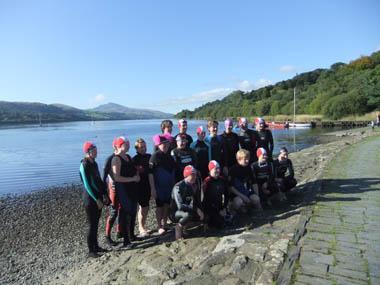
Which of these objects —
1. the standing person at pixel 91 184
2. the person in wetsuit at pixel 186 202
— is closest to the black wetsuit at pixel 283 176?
the person in wetsuit at pixel 186 202

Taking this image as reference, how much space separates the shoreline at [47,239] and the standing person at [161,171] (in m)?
0.98

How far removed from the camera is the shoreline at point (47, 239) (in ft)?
21.7

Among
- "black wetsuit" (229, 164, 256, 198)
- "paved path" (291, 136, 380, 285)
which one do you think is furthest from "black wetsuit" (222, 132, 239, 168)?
"paved path" (291, 136, 380, 285)

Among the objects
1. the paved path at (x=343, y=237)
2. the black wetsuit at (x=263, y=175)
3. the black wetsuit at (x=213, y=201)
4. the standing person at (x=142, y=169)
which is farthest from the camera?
the black wetsuit at (x=263, y=175)

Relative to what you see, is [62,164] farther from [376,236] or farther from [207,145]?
[376,236]

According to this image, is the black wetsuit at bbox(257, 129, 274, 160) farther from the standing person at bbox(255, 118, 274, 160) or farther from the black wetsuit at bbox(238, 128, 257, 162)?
the black wetsuit at bbox(238, 128, 257, 162)

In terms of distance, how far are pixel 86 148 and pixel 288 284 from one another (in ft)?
13.3

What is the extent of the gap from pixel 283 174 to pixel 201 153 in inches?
98.5

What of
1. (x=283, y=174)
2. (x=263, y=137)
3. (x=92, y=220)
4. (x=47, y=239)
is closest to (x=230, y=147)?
(x=263, y=137)

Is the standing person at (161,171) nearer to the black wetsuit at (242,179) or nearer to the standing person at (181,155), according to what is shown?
the standing person at (181,155)

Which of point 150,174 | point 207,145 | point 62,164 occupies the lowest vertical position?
point 62,164

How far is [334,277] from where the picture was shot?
4.12 m

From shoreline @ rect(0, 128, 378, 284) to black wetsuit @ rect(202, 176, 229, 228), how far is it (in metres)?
0.63

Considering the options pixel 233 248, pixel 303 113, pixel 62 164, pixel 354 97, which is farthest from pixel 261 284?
→ pixel 303 113
